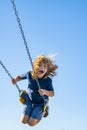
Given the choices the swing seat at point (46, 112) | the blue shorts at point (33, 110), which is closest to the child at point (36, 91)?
the blue shorts at point (33, 110)

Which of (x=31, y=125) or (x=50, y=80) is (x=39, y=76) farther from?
(x=31, y=125)

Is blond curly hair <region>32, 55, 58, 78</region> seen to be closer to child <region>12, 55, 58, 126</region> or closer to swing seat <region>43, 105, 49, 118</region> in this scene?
child <region>12, 55, 58, 126</region>

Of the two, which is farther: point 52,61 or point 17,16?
point 52,61

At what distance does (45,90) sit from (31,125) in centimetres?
113

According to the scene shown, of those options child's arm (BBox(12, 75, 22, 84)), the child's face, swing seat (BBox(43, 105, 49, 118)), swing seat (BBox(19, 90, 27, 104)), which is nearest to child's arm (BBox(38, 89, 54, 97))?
swing seat (BBox(43, 105, 49, 118))

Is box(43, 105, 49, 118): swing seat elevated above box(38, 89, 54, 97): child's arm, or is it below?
below

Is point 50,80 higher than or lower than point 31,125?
higher

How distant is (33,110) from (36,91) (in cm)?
54

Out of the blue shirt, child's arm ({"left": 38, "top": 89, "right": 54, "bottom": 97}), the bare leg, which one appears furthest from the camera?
the blue shirt

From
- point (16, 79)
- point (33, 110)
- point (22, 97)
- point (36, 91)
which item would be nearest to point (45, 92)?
point (36, 91)

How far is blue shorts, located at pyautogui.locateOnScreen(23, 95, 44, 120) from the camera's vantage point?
9281 millimetres

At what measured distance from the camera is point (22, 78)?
9.73 m

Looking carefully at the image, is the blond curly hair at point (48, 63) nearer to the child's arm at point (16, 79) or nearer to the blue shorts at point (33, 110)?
the child's arm at point (16, 79)

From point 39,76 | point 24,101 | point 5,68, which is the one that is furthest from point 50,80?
point 5,68
